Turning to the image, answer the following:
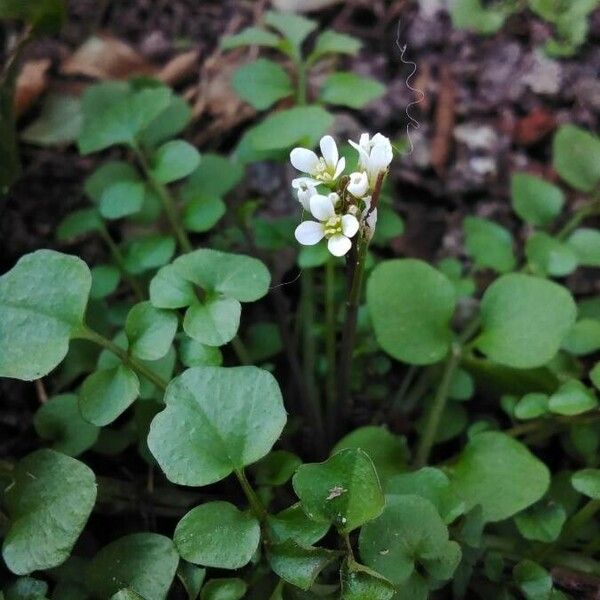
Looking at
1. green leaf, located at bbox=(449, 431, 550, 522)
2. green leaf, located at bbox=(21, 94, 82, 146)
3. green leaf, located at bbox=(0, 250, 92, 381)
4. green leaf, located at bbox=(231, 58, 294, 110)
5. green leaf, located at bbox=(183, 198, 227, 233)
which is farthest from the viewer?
green leaf, located at bbox=(21, 94, 82, 146)

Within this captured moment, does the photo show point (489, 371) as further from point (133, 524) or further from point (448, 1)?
point (448, 1)

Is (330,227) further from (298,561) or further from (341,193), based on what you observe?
(298,561)

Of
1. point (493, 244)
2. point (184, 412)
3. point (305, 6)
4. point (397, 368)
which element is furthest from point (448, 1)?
point (184, 412)

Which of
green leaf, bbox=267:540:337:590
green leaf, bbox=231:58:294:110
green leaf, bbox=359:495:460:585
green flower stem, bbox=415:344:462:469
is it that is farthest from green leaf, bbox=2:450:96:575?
green leaf, bbox=231:58:294:110

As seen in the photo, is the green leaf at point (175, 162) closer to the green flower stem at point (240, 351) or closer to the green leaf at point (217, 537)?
the green flower stem at point (240, 351)

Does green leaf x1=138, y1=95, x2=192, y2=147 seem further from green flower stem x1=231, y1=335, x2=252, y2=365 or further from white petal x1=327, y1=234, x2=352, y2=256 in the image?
white petal x1=327, y1=234, x2=352, y2=256
